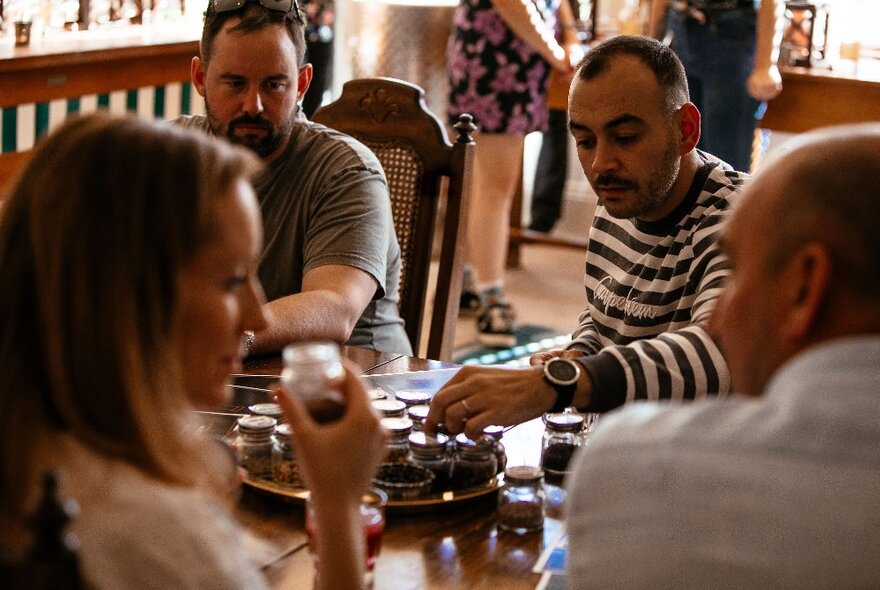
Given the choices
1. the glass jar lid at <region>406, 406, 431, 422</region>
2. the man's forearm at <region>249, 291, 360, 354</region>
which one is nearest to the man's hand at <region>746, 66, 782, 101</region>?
the man's forearm at <region>249, 291, 360, 354</region>

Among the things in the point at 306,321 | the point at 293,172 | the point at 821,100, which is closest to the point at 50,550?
the point at 306,321

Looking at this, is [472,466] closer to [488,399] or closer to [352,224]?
[488,399]

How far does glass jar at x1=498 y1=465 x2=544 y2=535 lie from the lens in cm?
130

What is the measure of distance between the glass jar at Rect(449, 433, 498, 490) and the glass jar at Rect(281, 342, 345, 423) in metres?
0.32

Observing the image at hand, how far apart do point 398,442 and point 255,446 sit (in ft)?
0.55

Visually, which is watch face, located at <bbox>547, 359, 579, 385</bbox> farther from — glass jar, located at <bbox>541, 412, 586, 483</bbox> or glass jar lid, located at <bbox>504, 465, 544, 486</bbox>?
glass jar lid, located at <bbox>504, 465, 544, 486</bbox>

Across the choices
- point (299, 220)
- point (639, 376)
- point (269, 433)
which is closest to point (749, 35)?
point (299, 220)

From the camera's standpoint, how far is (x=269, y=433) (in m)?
1.39

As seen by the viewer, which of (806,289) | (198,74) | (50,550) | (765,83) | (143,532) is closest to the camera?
(50,550)

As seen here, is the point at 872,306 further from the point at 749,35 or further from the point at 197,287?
the point at 749,35

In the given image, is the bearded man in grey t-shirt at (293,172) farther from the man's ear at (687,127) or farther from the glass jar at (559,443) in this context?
the glass jar at (559,443)

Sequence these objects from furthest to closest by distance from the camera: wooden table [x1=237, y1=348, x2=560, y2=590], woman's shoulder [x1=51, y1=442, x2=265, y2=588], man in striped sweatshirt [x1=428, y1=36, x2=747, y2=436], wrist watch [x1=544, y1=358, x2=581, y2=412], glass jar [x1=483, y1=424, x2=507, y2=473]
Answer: man in striped sweatshirt [x1=428, y1=36, x2=747, y2=436]
wrist watch [x1=544, y1=358, x2=581, y2=412]
glass jar [x1=483, y1=424, x2=507, y2=473]
wooden table [x1=237, y1=348, x2=560, y2=590]
woman's shoulder [x1=51, y1=442, x2=265, y2=588]

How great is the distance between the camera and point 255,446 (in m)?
1.38

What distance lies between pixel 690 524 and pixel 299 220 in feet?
4.57
